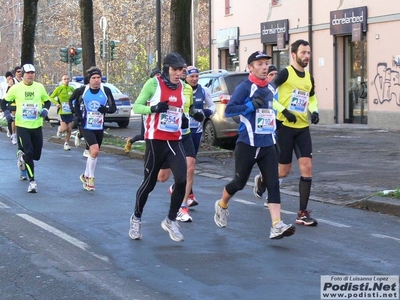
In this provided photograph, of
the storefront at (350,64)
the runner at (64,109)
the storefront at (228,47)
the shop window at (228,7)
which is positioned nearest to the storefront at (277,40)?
the storefront at (228,47)

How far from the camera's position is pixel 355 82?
29.0 metres

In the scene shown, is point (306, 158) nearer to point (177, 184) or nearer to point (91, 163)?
point (177, 184)

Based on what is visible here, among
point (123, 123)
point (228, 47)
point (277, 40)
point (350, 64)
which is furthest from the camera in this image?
point (228, 47)

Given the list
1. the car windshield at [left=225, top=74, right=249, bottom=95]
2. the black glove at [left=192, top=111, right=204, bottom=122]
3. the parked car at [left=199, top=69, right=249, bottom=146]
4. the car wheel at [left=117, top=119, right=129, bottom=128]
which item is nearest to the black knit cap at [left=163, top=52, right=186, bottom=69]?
the black glove at [left=192, top=111, right=204, bottom=122]

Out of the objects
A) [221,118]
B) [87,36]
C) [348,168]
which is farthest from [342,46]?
[348,168]

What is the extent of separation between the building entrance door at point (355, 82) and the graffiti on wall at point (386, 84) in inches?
43.0

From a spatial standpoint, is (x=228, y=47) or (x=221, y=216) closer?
(x=221, y=216)

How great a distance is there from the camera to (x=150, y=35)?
5903 centimetres

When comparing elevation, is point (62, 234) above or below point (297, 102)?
below

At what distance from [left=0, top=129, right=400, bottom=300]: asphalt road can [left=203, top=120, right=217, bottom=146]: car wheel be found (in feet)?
22.9

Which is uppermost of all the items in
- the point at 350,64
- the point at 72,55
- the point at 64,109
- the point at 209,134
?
the point at 72,55

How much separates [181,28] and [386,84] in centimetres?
899

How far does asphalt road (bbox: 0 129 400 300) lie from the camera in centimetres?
709

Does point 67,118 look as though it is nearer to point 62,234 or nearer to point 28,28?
point 28,28
